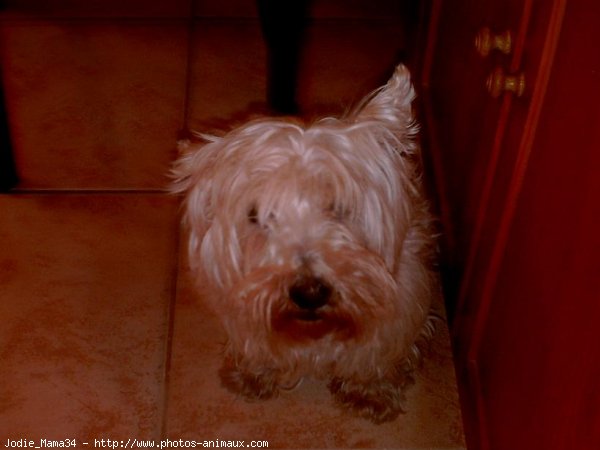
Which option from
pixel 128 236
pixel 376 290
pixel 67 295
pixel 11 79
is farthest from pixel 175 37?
pixel 376 290

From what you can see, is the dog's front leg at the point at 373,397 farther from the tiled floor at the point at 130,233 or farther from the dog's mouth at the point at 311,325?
the dog's mouth at the point at 311,325

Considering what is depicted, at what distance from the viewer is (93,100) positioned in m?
2.92

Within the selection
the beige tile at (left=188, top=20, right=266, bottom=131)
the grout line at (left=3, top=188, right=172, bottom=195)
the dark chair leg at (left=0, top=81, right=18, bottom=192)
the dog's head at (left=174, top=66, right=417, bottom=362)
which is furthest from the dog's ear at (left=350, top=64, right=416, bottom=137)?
the dark chair leg at (left=0, top=81, right=18, bottom=192)

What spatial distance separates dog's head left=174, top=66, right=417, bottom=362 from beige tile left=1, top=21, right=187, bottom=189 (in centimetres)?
105

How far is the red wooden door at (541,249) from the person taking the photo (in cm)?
116

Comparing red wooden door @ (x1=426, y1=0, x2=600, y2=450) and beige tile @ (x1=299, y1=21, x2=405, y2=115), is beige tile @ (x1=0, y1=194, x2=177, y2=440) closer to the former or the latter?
beige tile @ (x1=299, y1=21, x2=405, y2=115)

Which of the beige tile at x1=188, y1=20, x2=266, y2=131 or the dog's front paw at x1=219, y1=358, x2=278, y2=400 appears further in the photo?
the beige tile at x1=188, y1=20, x2=266, y2=131

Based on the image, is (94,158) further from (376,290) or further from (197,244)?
(376,290)

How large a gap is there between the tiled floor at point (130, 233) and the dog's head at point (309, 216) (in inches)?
19.3

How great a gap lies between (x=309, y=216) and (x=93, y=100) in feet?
5.31

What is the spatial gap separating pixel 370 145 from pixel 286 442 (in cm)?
83

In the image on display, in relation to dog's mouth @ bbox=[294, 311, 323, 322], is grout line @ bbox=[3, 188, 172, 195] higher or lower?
lower

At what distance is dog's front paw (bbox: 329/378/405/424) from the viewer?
6.59 feet

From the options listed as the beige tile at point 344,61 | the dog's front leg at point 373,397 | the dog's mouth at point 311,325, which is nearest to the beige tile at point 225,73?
the beige tile at point 344,61
